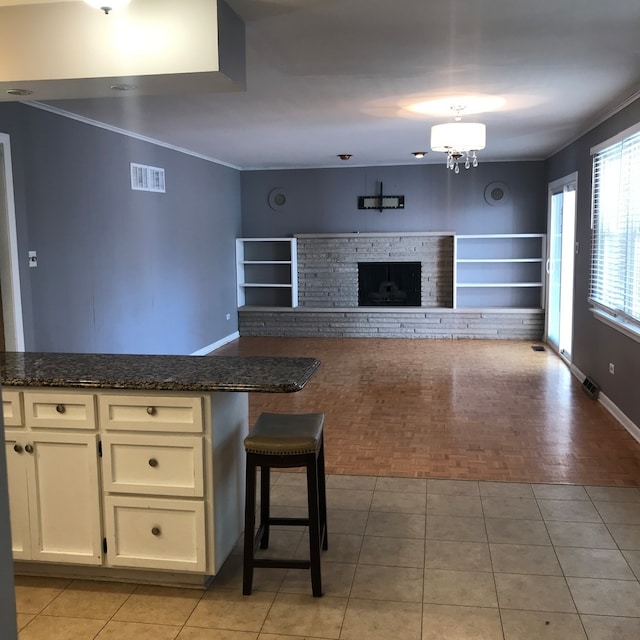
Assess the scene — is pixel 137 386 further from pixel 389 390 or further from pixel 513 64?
pixel 389 390

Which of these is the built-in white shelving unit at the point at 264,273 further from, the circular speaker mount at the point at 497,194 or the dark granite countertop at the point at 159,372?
the dark granite countertop at the point at 159,372

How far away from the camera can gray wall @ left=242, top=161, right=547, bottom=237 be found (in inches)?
342

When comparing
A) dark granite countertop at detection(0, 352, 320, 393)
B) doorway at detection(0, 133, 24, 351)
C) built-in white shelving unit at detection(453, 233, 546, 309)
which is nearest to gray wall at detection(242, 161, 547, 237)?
built-in white shelving unit at detection(453, 233, 546, 309)

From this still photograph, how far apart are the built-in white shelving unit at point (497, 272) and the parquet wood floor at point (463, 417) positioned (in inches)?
51.0

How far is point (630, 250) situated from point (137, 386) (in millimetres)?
3739

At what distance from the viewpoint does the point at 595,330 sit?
562 cm

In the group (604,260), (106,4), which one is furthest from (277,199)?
(106,4)

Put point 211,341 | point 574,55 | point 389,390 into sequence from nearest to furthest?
point 574,55
point 389,390
point 211,341

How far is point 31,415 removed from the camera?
8.35ft

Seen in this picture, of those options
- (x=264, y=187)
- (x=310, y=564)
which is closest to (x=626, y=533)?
(x=310, y=564)

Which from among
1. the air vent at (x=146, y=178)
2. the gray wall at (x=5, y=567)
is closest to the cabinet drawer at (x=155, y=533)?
the gray wall at (x=5, y=567)

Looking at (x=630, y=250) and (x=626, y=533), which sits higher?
(x=630, y=250)

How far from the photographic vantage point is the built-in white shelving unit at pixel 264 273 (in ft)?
30.1

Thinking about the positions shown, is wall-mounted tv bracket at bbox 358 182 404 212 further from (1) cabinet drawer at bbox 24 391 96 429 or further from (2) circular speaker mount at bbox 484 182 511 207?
(1) cabinet drawer at bbox 24 391 96 429
